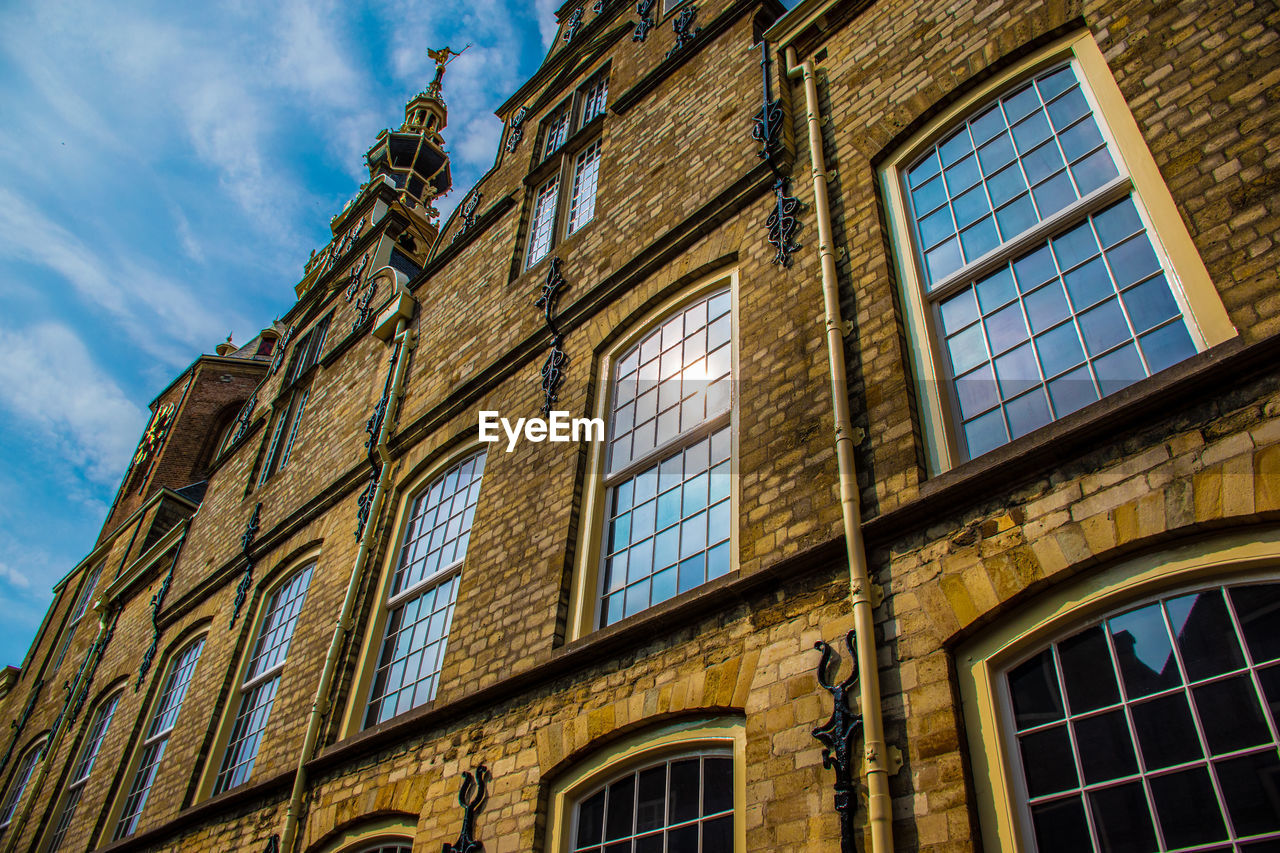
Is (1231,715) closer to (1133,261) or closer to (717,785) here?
(1133,261)

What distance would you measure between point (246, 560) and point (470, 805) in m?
8.24

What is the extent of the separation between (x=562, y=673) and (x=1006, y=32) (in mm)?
5751

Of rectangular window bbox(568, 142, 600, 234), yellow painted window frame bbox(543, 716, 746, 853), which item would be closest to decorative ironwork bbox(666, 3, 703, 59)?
rectangular window bbox(568, 142, 600, 234)

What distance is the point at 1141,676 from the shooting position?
3998mm

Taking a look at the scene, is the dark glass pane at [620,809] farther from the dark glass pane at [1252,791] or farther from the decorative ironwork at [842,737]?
the dark glass pane at [1252,791]

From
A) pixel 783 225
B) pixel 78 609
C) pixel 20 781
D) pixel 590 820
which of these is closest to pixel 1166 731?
pixel 590 820

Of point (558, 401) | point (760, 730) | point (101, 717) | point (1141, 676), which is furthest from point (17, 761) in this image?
point (1141, 676)

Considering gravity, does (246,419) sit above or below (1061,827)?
above

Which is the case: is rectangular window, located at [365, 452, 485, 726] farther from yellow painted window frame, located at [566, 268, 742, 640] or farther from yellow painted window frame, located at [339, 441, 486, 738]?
yellow painted window frame, located at [566, 268, 742, 640]

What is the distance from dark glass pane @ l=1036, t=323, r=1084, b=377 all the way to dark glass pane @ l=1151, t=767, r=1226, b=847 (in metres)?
2.34

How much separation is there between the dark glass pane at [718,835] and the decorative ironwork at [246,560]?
979 cm

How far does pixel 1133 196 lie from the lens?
531 cm

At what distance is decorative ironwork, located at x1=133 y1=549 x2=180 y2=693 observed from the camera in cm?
1491

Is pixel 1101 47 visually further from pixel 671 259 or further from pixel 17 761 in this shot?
pixel 17 761
